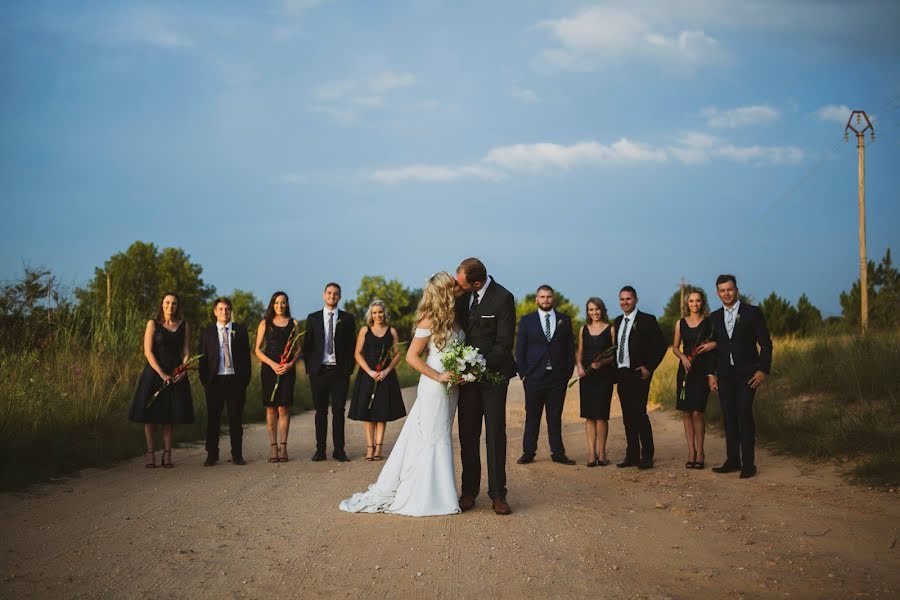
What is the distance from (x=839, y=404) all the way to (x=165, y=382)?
1034 centimetres

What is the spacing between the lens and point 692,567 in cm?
643

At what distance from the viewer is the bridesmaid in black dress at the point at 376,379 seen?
13.0 metres

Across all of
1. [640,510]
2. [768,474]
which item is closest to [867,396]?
[768,474]

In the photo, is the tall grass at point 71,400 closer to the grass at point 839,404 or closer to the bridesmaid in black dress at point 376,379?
the bridesmaid in black dress at point 376,379

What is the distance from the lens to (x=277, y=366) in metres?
12.7

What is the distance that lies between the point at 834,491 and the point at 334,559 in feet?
19.4

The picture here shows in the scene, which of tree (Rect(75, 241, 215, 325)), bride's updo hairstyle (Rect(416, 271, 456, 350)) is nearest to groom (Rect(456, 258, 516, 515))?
bride's updo hairstyle (Rect(416, 271, 456, 350))

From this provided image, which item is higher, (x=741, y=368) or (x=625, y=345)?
(x=625, y=345)

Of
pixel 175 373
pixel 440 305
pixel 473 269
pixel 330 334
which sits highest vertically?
pixel 473 269

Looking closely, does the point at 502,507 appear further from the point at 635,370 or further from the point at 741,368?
the point at 635,370

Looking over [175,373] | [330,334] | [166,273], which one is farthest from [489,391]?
[166,273]

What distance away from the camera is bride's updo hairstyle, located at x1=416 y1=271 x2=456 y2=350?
8555mm

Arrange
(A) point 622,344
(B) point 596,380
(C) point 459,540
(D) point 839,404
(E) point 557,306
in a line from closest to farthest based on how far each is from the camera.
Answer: (C) point 459,540
(A) point 622,344
(B) point 596,380
(D) point 839,404
(E) point 557,306

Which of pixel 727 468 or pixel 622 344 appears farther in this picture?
pixel 622 344
